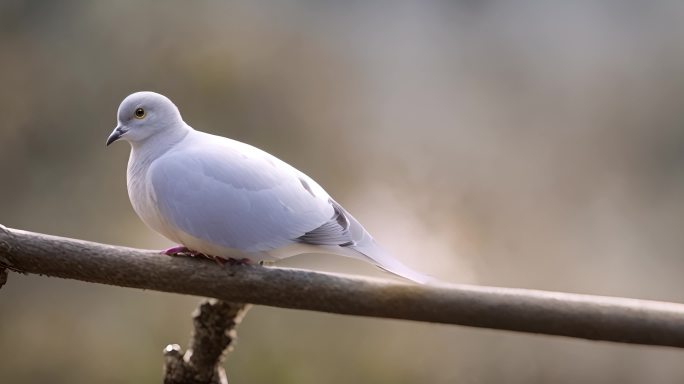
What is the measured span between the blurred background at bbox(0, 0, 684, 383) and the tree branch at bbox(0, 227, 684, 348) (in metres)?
0.73

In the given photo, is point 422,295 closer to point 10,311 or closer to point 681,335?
point 681,335

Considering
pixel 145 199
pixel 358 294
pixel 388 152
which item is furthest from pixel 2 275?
pixel 388 152

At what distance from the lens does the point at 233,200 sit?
871 millimetres

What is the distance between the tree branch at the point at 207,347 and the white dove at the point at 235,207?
0.09 m

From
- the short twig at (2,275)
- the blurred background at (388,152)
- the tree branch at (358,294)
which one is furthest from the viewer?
the blurred background at (388,152)

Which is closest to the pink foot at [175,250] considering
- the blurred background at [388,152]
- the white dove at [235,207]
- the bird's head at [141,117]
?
the white dove at [235,207]

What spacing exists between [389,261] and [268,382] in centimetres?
82

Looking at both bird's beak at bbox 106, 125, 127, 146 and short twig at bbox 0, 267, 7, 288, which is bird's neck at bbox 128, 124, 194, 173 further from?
short twig at bbox 0, 267, 7, 288

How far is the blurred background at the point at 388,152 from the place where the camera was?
63.1 inches

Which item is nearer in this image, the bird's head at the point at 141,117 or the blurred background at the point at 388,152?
the bird's head at the point at 141,117

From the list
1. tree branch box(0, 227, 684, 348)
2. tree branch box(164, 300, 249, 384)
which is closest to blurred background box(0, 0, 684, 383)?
tree branch box(164, 300, 249, 384)

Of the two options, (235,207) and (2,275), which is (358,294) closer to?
(235,207)

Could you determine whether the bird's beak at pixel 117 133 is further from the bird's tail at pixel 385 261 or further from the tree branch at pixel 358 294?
the bird's tail at pixel 385 261

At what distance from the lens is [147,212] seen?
892 mm
